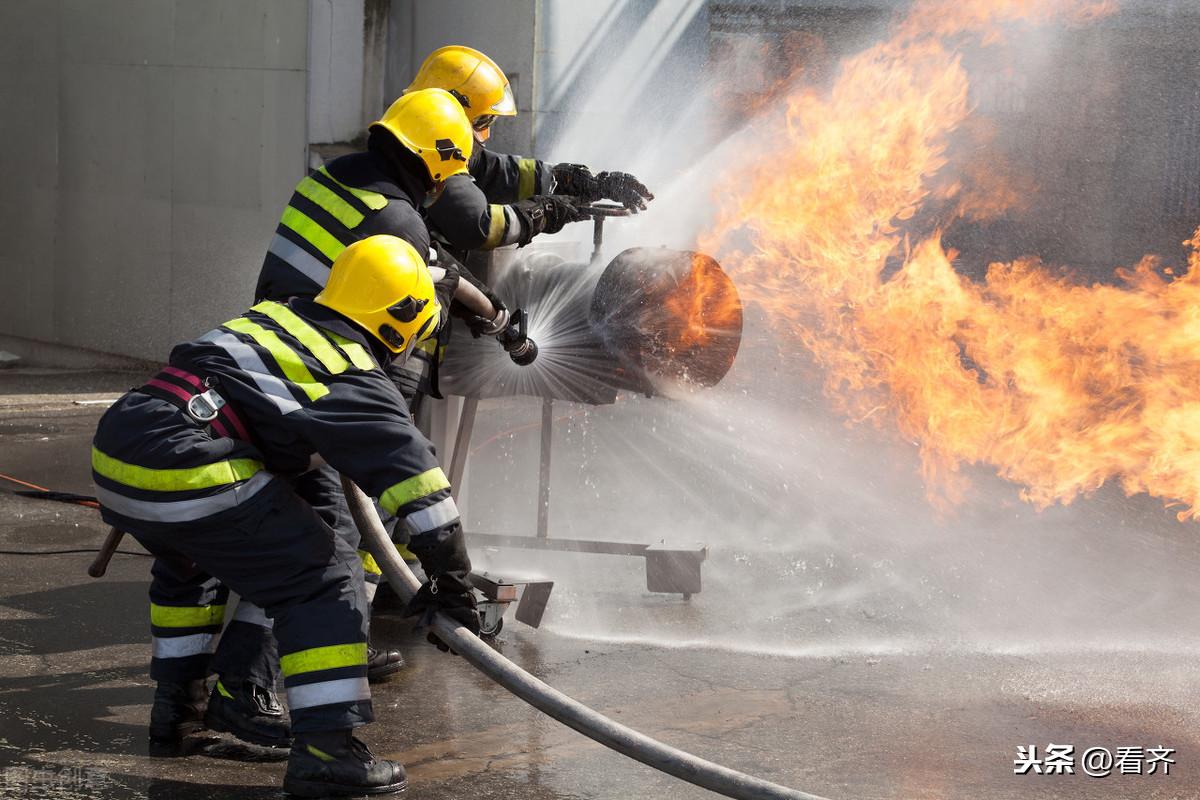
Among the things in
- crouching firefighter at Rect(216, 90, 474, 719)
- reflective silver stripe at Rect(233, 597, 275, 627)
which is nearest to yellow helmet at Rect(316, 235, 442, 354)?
crouching firefighter at Rect(216, 90, 474, 719)

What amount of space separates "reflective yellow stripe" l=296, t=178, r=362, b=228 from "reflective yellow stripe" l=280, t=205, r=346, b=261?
0.06 metres

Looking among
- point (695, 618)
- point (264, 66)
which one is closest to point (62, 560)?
point (695, 618)

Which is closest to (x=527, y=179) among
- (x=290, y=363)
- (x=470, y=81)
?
(x=470, y=81)

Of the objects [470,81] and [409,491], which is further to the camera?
[470,81]

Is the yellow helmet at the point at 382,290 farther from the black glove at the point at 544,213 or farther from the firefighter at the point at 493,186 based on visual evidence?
the black glove at the point at 544,213

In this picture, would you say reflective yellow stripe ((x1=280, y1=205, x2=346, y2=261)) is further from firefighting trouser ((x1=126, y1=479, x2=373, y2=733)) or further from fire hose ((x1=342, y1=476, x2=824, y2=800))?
fire hose ((x1=342, y1=476, x2=824, y2=800))

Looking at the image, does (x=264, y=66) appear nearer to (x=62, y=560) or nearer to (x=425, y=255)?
(x=62, y=560)

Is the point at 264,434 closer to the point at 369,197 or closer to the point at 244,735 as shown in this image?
the point at 244,735

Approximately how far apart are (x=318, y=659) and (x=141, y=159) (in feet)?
24.3

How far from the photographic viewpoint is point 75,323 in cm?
1046

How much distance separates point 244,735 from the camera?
3758mm

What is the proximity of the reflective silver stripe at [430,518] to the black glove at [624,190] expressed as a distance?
2165 mm

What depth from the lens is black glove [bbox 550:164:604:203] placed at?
532cm

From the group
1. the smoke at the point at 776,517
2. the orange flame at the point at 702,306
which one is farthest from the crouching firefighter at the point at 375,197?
the smoke at the point at 776,517
